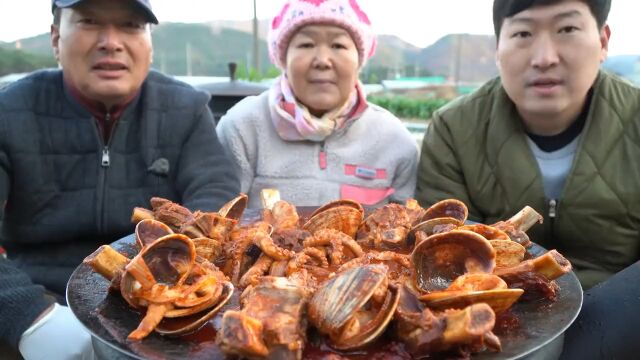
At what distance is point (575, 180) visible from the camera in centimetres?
259

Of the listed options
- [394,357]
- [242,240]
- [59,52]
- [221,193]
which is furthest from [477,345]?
[59,52]

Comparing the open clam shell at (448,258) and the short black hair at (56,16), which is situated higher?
the short black hair at (56,16)

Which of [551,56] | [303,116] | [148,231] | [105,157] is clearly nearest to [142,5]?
[105,157]

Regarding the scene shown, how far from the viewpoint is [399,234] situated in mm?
1658

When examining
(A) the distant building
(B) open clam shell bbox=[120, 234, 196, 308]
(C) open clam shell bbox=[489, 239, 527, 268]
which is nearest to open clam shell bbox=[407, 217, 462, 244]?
(C) open clam shell bbox=[489, 239, 527, 268]

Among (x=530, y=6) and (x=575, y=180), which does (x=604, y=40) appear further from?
(x=575, y=180)

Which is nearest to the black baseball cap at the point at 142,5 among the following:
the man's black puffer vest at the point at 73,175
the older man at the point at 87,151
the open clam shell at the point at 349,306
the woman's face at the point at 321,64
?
the older man at the point at 87,151

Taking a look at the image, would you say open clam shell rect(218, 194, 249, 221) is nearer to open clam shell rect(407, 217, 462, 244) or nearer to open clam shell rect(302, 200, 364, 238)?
open clam shell rect(302, 200, 364, 238)

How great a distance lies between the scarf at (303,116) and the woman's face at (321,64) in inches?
2.7

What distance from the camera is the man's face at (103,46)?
2.45 m

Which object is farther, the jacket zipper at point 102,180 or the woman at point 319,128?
the woman at point 319,128

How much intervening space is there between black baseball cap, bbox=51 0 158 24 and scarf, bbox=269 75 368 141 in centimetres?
83

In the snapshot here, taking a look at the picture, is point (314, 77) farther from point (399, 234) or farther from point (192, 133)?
point (399, 234)

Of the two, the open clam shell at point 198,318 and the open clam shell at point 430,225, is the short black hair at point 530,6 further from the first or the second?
the open clam shell at point 198,318
